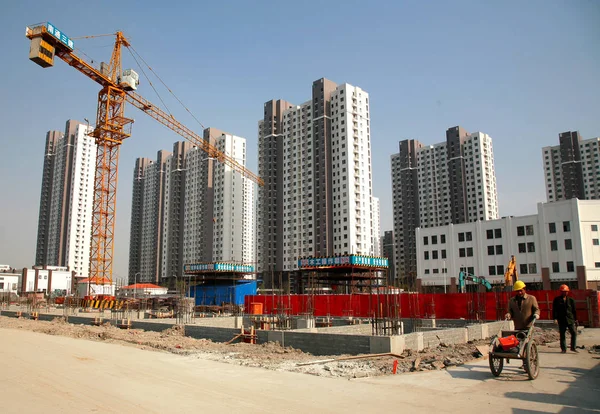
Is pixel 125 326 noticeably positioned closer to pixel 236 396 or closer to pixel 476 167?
pixel 236 396

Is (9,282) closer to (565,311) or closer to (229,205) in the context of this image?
(229,205)

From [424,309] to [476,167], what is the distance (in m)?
88.9

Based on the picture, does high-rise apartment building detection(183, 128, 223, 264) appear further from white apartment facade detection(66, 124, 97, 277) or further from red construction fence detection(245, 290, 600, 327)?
red construction fence detection(245, 290, 600, 327)

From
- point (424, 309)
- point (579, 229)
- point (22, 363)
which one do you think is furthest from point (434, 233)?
point (22, 363)

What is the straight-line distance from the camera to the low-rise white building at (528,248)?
5081 cm

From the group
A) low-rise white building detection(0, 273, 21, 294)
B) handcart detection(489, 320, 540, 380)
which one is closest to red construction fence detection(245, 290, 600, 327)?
handcart detection(489, 320, 540, 380)

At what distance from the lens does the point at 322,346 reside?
13984 millimetres

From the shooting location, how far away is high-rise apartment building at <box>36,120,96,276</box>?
118 metres

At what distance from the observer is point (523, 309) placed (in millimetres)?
9242

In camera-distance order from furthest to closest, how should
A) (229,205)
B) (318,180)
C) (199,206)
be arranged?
1. (199,206)
2. (229,205)
3. (318,180)

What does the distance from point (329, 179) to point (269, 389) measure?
78.6 m

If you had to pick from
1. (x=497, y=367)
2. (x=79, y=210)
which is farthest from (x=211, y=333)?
(x=79, y=210)

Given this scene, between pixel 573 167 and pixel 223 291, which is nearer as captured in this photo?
pixel 223 291

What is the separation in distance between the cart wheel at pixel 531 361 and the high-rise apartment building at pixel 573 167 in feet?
396
